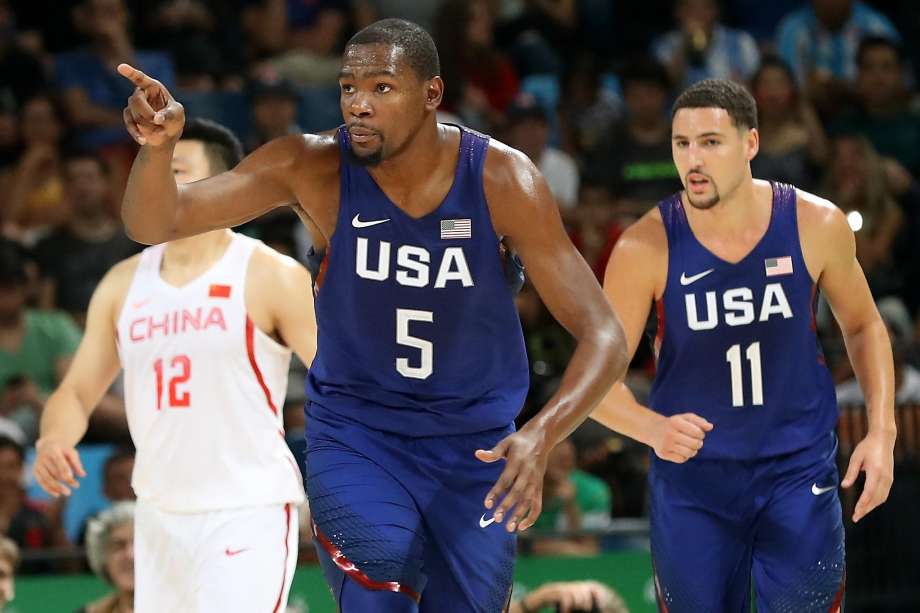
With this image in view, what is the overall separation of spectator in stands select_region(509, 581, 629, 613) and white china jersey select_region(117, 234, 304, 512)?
128 centimetres

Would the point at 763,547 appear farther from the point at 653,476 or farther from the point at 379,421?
the point at 379,421

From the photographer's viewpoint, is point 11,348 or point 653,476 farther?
point 11,348

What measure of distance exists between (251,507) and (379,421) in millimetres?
1075

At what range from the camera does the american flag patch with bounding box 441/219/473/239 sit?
452cm

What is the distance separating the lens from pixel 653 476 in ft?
18.5

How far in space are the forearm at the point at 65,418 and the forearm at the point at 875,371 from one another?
8.98ft

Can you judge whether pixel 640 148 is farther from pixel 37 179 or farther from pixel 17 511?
pixel 17 511

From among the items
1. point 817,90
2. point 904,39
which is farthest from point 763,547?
point 904,39

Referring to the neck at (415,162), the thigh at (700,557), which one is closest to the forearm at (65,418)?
the neck at (415,162)

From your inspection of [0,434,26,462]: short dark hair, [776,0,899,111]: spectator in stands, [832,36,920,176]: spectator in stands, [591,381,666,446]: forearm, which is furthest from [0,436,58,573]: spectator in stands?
[776,0,899,111]: spectator in stands

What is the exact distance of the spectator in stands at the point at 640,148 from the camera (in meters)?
10.7

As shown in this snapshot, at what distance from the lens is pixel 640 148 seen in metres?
10.9

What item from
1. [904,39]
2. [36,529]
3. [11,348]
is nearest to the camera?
[36,529]

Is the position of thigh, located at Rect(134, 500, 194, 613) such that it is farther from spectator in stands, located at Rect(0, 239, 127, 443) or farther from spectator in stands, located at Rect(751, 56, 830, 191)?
spectator in stands, located at Rect(751, 56, 830, 191)
